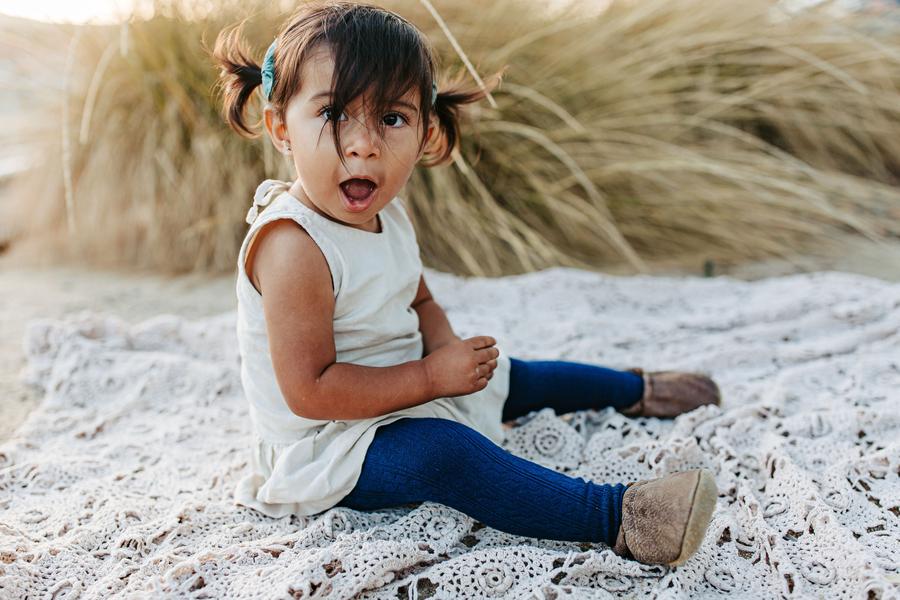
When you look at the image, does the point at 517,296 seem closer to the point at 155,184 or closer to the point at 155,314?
the point at 155,314

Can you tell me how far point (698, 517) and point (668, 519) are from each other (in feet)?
0.13

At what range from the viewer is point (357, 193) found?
47.8 inches

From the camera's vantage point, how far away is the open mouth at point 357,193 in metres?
1.21

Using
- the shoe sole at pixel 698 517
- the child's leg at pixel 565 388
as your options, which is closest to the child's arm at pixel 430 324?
the child's leg at pixel 565 388

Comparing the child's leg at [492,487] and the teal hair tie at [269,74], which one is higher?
the teal hair tie at [269,74]

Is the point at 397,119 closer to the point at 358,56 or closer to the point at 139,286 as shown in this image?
the point at 358,56

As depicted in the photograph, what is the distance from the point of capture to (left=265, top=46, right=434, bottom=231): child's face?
1160 millimetres

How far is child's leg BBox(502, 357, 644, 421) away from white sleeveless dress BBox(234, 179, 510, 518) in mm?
163

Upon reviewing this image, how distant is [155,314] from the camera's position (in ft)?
7.98

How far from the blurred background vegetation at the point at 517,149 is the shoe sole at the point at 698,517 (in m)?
1.46

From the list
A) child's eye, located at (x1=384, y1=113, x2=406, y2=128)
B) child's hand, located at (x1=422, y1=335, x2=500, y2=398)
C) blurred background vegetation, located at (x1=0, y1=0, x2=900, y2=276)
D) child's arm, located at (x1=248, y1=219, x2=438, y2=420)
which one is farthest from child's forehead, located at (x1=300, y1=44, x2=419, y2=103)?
blurred background vegetation, located at (x1=0, y1=0, x2=900, y2=276)

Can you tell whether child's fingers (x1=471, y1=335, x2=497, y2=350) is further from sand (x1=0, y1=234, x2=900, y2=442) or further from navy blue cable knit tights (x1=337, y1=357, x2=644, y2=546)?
sand (x1=0, y1=234, x2=900, y2=442)

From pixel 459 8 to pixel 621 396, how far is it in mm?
1735

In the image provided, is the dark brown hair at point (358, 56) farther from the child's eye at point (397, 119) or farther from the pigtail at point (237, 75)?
the pigtail at point (237, 75)
